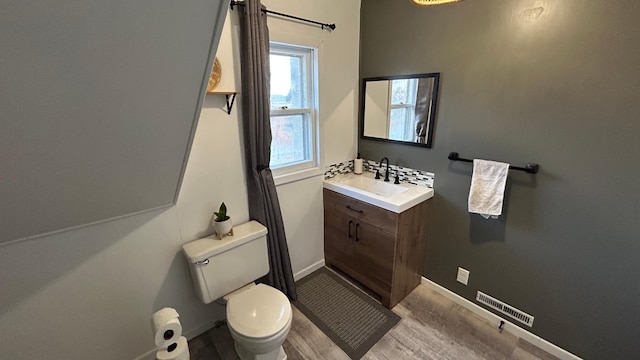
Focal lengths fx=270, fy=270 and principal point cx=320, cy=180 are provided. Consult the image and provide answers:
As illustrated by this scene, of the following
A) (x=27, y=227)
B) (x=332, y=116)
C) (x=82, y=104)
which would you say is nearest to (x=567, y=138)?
(x=332, y=116)

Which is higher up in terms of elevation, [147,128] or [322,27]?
[322,27]

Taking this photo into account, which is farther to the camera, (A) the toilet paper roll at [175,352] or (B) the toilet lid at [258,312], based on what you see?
(B) the toilet lid at [258,312]

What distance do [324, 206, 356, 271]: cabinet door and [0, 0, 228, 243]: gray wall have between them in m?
1.48

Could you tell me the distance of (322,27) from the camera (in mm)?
2045

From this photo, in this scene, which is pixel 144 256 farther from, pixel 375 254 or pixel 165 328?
pixel 375 254

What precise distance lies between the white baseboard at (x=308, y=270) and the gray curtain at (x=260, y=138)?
0.27m

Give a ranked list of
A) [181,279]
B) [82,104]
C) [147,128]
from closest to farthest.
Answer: [82,104], [147,128], [181,279]

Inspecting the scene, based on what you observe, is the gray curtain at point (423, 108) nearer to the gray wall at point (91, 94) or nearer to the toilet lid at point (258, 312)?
the toilet lid at point (258, 312)

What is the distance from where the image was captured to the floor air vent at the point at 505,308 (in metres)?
1.80

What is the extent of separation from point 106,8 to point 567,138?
6.59 ft

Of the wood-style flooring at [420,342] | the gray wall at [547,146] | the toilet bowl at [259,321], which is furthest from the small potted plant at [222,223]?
the gray wall at [547,146]

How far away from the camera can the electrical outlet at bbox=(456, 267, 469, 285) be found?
205 centimetres

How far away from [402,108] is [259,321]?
182 centimetres

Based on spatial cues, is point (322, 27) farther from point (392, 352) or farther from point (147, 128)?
point (392, 352)
